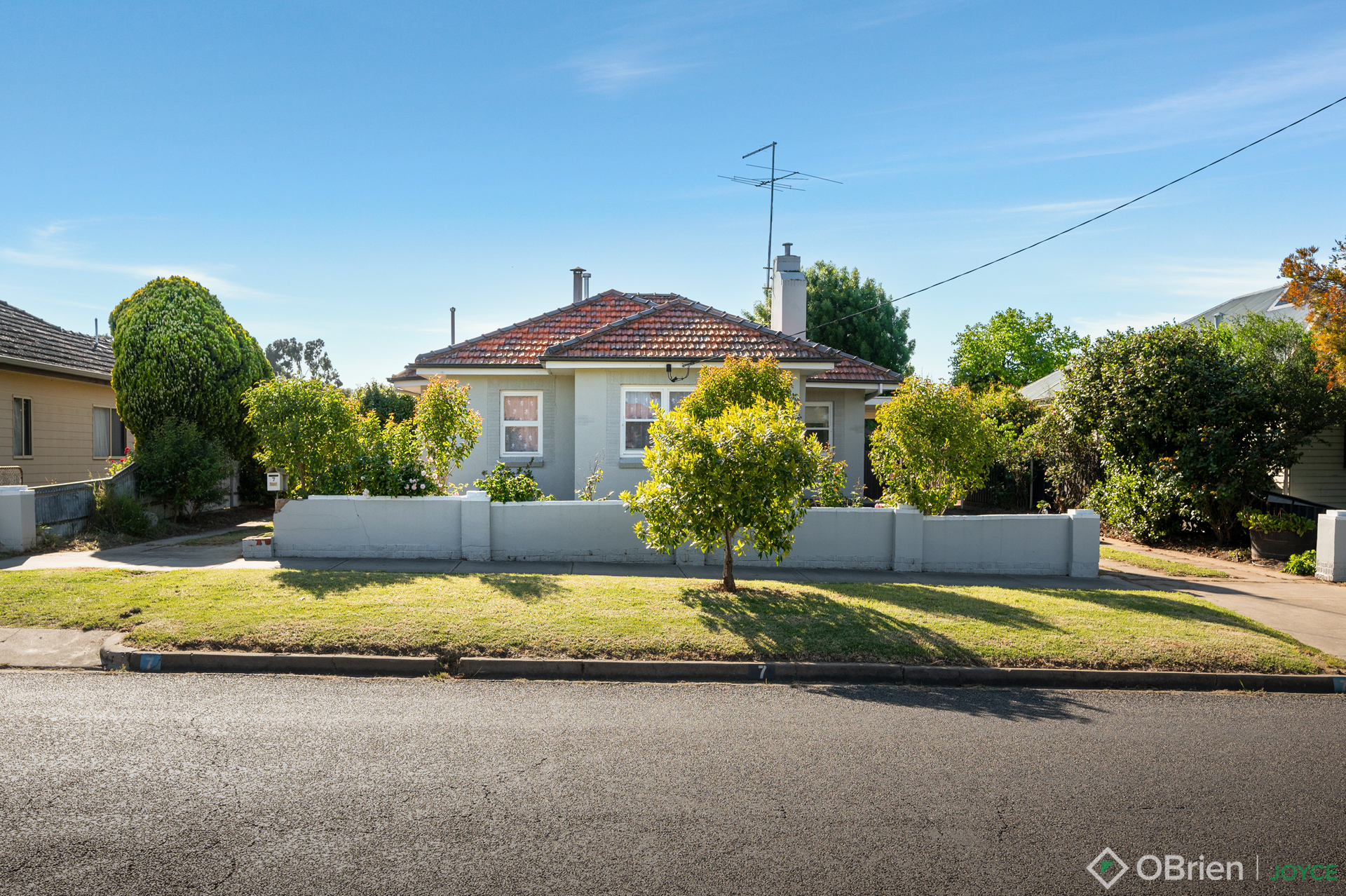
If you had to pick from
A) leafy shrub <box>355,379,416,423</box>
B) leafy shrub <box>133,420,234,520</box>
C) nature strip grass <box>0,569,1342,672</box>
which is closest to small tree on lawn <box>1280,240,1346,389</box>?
nature strip grass <box>0,569,1342,672</box>

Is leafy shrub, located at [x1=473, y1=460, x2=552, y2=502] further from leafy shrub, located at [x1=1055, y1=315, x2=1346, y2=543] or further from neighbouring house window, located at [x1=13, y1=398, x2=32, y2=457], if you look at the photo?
leafy shrub, located at [x1=1055, y1=315, x2=1346, y2=543]

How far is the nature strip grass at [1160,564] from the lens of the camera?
43.9 feet

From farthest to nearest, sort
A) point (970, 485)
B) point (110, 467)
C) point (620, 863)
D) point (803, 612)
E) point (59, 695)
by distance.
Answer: point (110, 467), point (970, 485), point (803, 612), point (59, 695), point (620, 863)

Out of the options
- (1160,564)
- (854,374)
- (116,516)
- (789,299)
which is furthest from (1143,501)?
(116,516)

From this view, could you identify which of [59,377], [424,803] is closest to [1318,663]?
[424,803]

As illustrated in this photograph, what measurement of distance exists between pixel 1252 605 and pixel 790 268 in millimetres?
12262

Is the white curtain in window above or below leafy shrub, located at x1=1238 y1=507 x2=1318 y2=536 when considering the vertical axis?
above

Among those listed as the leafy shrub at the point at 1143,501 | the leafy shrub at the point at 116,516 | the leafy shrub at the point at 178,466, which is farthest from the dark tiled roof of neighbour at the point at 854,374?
the leafy shrub at the point at 116,516

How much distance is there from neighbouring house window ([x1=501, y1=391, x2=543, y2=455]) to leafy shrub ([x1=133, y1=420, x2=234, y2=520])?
575 centimetres

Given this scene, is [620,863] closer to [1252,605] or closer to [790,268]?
[1252,605]

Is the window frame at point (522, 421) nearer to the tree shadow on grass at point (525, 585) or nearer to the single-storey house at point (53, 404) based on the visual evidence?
the tree shadow on grass at point (525, 585)

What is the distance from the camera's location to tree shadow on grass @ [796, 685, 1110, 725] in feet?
20.6

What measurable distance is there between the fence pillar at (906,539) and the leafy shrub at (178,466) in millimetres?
13172

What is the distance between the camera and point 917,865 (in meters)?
3.82
